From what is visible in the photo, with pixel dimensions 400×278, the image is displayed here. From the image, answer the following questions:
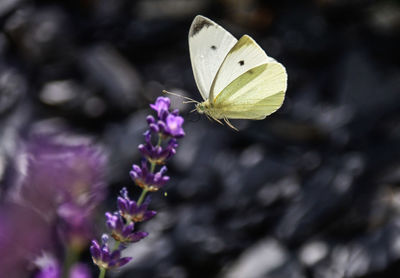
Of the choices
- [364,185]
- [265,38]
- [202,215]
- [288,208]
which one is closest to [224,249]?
[202,215]

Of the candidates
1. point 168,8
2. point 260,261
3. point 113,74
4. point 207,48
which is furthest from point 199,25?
point 168,8

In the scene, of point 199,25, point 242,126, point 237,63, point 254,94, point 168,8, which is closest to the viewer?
point 199,25

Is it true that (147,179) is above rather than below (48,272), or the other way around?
above

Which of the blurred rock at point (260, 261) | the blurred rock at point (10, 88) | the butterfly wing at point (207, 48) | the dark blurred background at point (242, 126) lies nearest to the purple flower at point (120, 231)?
the butterfly wing at point (207, 48)

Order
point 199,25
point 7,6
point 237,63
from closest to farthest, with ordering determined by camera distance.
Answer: point 199,25 < point 237,63 < point 7,6

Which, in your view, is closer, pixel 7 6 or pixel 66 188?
pixel 66 188

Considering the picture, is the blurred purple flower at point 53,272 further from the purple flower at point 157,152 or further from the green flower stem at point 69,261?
the purple flower at point 157,152

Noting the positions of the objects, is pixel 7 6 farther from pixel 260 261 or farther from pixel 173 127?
pixel 173 127
